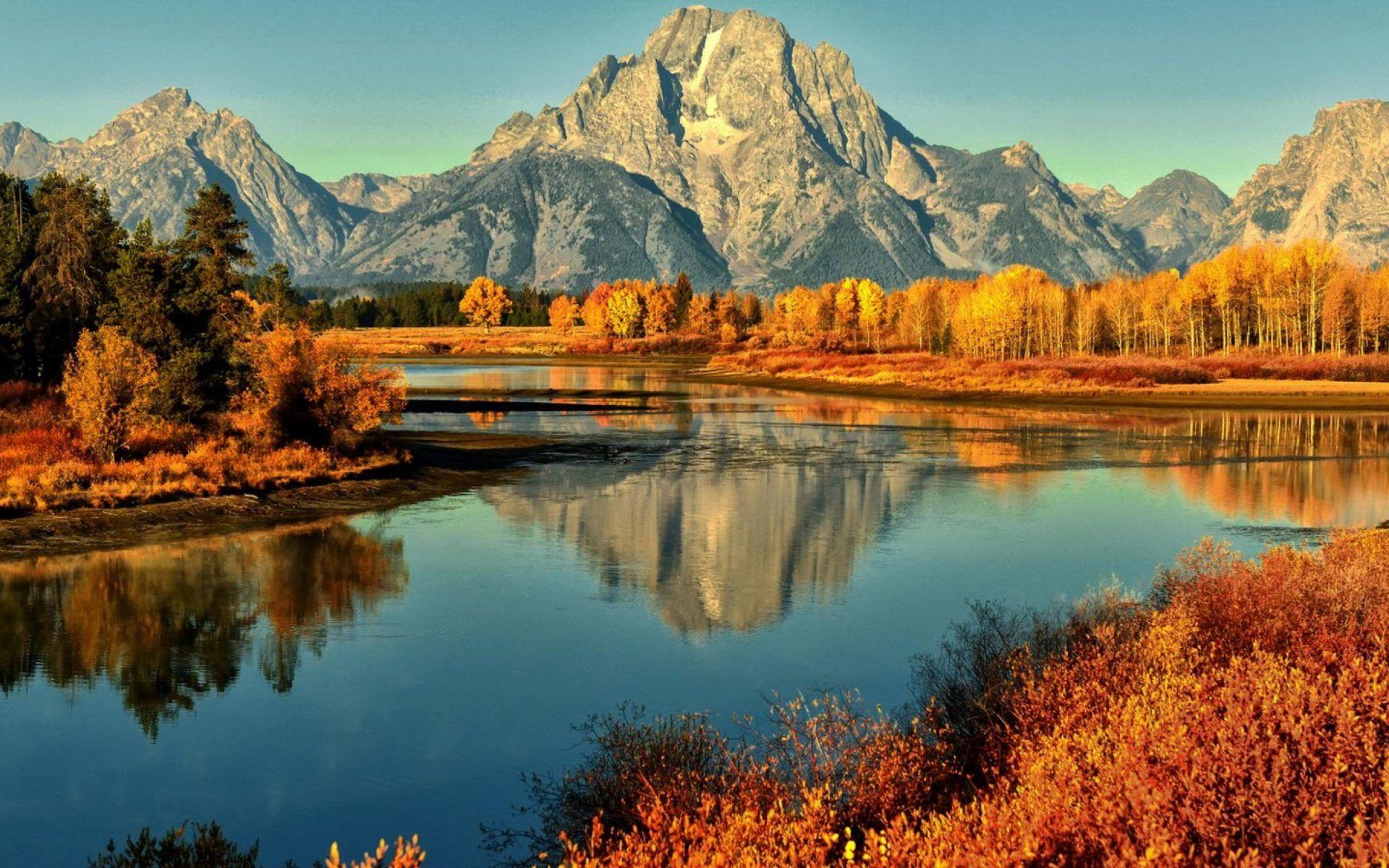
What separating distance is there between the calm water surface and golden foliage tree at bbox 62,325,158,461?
10.7 metres

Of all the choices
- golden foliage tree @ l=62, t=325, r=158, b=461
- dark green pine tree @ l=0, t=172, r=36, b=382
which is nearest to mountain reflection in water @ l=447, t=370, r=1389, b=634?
golden foliage tree @ l=62, t=325, r=158, b=461

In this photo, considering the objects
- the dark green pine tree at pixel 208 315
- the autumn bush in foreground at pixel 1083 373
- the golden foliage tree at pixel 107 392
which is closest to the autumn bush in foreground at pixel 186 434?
the golden foliage tree at pixel 107 392

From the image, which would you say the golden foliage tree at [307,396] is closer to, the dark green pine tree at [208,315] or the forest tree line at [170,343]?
the forest tree line at [170,343]

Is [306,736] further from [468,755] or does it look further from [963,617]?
[963,617]

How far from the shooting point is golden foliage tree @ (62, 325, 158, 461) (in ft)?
120

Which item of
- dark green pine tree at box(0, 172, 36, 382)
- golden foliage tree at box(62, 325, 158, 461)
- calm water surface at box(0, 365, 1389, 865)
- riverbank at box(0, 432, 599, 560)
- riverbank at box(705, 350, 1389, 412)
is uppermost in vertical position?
dark green pine tree at box(0, 172, 36, 382)

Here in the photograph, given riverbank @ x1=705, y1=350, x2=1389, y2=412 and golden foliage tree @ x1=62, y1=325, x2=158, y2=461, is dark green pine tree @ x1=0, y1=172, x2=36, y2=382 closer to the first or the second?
golden foliage tree @ x1=62, y1=325, x2=158, y2=461

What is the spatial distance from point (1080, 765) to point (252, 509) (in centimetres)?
3100

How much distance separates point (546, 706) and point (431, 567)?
36.5 ft

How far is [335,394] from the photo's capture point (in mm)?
43562

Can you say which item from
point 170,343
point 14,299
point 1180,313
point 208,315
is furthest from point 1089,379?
point 14,299

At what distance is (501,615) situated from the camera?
72.4 feet

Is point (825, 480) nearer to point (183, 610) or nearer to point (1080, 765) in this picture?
point (183, 610)

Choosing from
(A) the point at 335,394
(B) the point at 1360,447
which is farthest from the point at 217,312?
(B) the point at 1360,447
